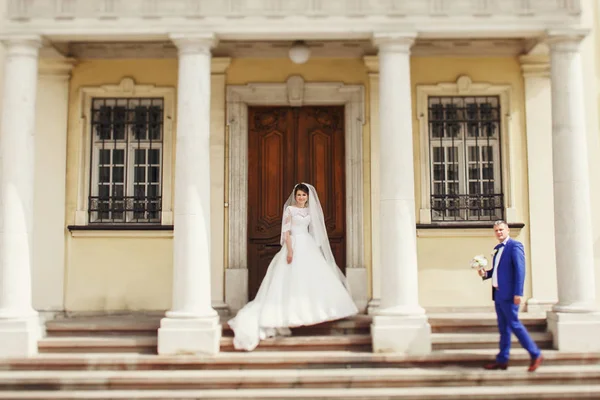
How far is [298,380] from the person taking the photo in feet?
23.9

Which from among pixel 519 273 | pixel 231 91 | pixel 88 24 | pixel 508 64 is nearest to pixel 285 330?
pixel 519 273

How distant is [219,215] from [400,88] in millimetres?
3319

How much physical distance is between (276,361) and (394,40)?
4106mm

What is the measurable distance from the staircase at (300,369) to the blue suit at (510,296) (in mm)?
323

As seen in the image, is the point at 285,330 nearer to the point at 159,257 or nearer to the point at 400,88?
the point at 159,257

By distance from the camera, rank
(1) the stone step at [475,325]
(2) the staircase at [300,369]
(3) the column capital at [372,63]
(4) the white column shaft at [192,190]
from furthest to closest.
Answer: (3) the column capital at [372,63] < (1) the stone step at [475,325] < (4) the white column shaft at [192,190] < (2) the staircase at [300,369]

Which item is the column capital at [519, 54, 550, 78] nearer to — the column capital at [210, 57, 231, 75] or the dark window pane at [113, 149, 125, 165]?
the column capital at [210, 57, 231, 75]

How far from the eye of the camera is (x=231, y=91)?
985 cm

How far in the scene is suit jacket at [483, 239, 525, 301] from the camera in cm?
718

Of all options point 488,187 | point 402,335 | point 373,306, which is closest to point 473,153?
point 488,187

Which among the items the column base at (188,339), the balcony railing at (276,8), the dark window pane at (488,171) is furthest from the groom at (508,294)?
the column base at (188,339)

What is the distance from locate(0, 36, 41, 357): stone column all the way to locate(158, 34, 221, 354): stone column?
171cm

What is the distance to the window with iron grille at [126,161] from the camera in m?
9.84

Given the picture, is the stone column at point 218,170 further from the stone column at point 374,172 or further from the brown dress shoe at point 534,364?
the brown dress shoe at point 534,364
